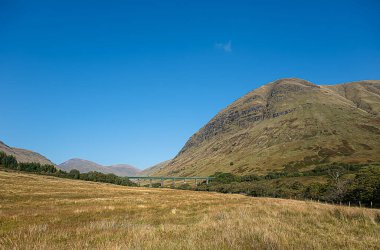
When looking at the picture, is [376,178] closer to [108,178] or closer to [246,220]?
[246,220]

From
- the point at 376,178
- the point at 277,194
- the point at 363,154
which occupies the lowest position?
the point at 277,194

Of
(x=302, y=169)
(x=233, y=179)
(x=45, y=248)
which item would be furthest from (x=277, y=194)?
(x=45, y=248)

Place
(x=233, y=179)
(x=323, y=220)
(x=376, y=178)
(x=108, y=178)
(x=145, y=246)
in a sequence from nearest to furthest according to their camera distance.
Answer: (x=145, y=246) → (x=323, y=220) → (x=376, y=178) → (x=108, y=178) → (x=233, y=179)

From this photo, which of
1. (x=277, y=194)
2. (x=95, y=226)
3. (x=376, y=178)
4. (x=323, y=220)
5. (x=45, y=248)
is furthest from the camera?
(x=277, y=194)

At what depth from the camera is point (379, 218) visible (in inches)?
577

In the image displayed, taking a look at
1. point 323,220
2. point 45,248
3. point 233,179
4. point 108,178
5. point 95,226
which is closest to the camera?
point 45,248

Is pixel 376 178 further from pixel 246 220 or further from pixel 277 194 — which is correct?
pixel 246 220

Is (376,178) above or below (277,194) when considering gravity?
above

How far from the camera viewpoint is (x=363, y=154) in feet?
627

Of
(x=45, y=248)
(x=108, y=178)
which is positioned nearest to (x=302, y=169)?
(x=108, y=178)

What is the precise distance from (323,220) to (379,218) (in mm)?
2786

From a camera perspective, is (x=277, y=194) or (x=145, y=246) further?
(x=277, y=194)

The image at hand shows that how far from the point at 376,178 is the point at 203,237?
9125 cm

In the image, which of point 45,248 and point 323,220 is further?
point 323,220
